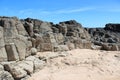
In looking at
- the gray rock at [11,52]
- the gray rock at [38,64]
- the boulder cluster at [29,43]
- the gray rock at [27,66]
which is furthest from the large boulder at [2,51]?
the gray rock at [38,64]

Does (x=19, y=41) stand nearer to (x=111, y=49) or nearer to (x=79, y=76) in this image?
(x=79, y=76)

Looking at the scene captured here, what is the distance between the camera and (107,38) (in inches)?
1101

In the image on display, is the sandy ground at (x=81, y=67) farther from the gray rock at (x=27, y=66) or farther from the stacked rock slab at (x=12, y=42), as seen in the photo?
the stacked rock slab at (x=12, y=42)

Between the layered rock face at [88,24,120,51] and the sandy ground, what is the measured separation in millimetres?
2956

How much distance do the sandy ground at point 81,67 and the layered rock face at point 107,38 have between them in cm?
296

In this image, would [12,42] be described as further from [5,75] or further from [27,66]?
[5,75]

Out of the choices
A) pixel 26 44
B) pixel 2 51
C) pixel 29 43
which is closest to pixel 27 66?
pixel 2 51

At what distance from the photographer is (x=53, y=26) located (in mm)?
21844

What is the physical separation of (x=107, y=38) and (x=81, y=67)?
12.9 metres

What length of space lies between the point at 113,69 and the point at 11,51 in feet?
22.5

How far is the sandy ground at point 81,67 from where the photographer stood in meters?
14.3

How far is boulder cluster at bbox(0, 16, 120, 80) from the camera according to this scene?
1309 cm

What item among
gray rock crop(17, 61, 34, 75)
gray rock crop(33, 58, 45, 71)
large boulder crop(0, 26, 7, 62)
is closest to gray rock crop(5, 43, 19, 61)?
large boulder crop(0, 26, 7, 62)

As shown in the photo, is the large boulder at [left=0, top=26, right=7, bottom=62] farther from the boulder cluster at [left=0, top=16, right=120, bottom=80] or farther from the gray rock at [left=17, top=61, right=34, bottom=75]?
the gray rock at [left=17, top=61, right=34, bottom=75]
